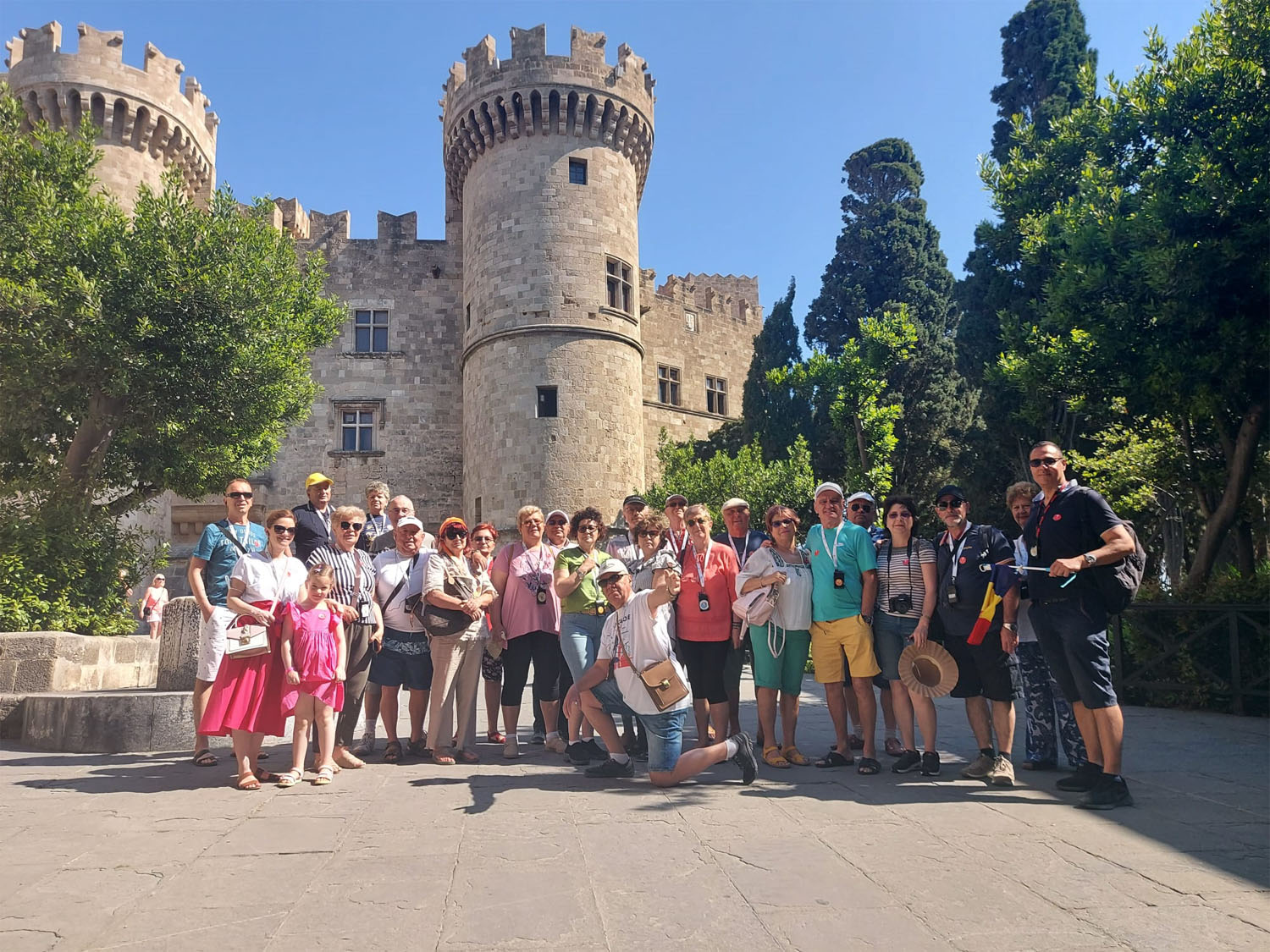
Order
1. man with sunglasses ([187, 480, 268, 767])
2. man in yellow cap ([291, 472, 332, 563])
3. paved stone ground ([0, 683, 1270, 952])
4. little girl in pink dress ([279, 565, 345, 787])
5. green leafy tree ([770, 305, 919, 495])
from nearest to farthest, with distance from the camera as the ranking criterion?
paved stone ground ([0, 683, 1270, 952]), little girl in pink dress ([279, 565, 345, 787]), man with sunglasses ([187, 480, 268, 767]), man in yellow cap ([291, 472, 332, 563]), green leafy tree ([770, 305, 919, 495])

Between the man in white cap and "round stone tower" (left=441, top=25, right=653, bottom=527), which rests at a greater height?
"round stone tower" (left=441, top=25, right=653, bottom=527)

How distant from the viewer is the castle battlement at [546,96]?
24172 mm

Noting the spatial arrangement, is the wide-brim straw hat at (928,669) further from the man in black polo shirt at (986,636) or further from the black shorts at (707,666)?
the black shorts at (707,666)

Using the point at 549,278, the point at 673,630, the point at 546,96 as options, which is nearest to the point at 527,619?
the point at 673,630

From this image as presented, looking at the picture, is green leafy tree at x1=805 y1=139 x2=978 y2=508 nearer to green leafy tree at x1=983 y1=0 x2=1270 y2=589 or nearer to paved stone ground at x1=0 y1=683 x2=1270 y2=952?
green leafy tree at x1=983 y1=0 x2=1270 y2=589

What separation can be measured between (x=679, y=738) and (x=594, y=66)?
23.1m

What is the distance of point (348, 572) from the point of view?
636cm

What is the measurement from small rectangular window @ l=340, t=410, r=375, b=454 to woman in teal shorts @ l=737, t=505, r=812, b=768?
883 inches

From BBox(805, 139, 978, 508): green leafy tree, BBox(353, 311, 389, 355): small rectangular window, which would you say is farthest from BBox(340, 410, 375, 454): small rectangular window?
BBox(805, 139, 978, 508): green leafy tree

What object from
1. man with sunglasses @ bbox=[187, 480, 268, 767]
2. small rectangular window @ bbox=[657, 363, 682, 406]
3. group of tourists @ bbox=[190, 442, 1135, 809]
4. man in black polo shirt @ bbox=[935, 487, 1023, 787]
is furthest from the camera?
small rectangular window @ bbox=[657, 363, 682, 406]

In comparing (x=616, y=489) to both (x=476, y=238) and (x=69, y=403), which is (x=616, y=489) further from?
(x=69, y=403)

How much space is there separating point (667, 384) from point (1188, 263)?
2227 centimetres

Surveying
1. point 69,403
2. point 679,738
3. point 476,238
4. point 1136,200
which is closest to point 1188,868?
point 679,738

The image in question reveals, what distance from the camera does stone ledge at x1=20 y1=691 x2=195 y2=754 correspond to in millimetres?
6922
